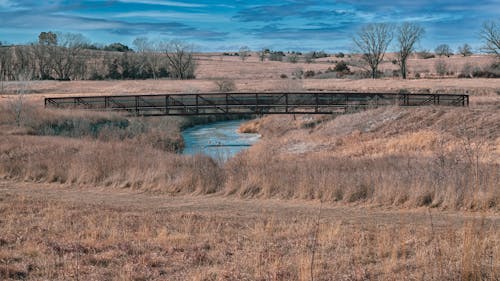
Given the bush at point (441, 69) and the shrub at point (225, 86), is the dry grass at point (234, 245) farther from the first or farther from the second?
the bush at point (441, 69)

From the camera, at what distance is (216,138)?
45125mm

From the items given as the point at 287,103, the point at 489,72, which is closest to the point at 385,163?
the point at 287,103

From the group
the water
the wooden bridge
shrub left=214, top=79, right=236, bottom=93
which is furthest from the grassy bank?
shrub left=214, top=79, right=236, bottom=93

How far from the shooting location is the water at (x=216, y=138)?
37778 millimetres

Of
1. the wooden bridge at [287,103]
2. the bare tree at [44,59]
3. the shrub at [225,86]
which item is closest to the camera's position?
the wooden bridge at [287,103]

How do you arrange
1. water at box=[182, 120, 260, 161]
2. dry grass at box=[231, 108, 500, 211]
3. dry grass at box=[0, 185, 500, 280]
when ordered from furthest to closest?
1. water at box=[182, 120, 260, 161]
2. dry grass at box=[231, 108, 500, 211]
3. dry grass at box=[0, 185, 500, 280]

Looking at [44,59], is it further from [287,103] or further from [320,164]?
[320,164]

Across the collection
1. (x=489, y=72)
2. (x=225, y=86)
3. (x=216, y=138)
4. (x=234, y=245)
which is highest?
(x=489, y=72)

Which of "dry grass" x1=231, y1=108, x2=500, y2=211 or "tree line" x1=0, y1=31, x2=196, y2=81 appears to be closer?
"dry grass" x1=231, y1=108, x2=500, y2=211

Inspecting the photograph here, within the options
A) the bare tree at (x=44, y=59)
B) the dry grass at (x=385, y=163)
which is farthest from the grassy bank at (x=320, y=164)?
the bare tree at (x=44, y=59)

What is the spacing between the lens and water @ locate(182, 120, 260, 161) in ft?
124

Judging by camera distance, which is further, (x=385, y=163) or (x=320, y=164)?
(x=385, y=163)

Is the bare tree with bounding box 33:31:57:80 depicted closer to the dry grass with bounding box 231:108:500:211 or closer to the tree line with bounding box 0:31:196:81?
the tree line with bounding box 0:31:196:81

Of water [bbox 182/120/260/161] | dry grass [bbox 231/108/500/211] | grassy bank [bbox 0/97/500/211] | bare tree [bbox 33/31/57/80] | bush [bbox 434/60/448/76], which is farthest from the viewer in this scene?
bare tree [bbox 33/31/57/80]
